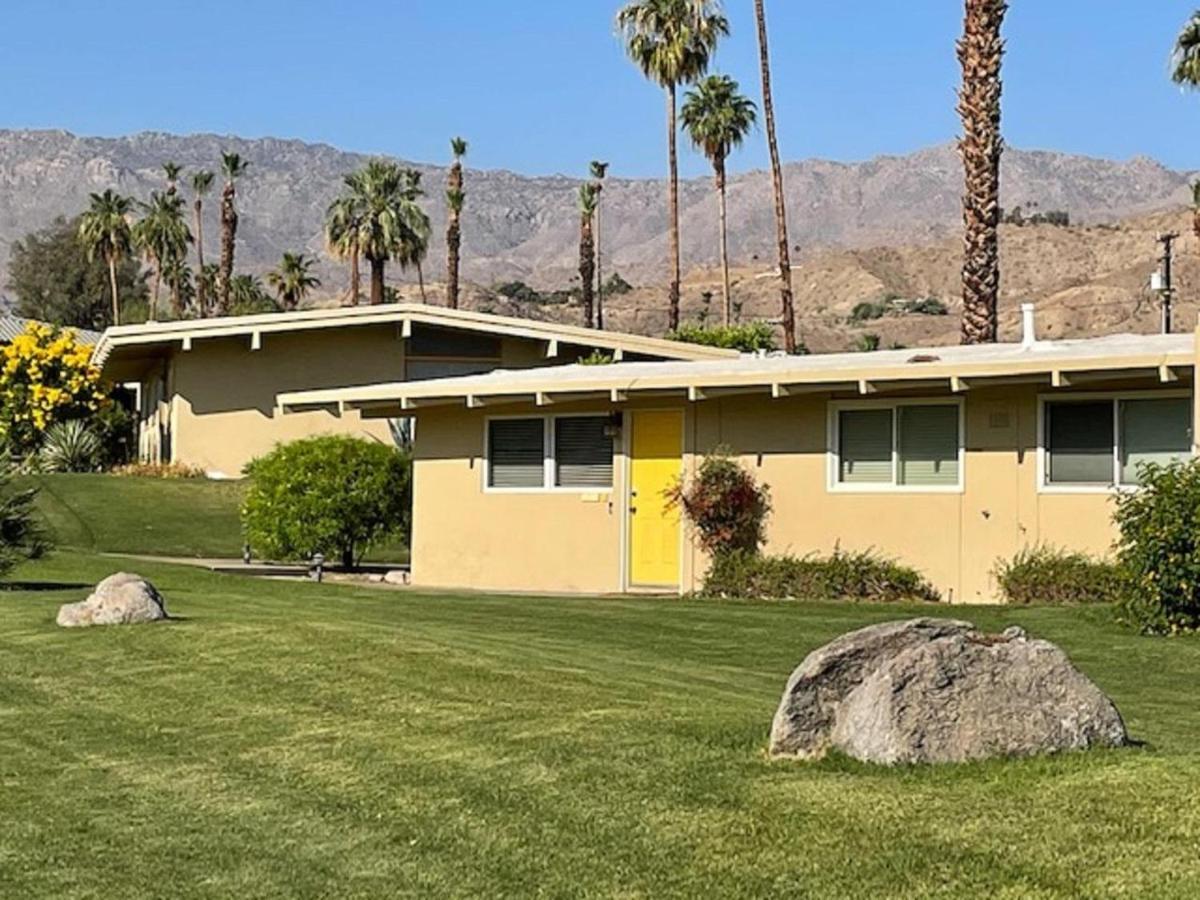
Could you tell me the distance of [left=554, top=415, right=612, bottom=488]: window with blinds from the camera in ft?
81.5

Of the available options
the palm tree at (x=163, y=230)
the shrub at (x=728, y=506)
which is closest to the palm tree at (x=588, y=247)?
the palm tree at (x=163, y=230)

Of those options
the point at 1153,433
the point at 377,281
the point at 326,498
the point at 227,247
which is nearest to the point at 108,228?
the point at 227,247

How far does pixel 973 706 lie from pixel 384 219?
201 feet

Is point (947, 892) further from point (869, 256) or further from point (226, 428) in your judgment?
point (869, 256)

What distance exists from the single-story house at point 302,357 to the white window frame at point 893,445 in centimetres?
1422

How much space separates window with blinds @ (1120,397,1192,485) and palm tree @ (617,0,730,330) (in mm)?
39864

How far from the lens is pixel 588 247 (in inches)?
2894

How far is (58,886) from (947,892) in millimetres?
3650

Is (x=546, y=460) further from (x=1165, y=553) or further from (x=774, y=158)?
(x=774, y=158)

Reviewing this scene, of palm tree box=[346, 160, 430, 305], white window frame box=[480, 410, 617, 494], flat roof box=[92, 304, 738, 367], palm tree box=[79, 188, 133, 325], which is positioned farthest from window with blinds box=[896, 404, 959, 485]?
palm tree box=[79, 188, 133, 325]

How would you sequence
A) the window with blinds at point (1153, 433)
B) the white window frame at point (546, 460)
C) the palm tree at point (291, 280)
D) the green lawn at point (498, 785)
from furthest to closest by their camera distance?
the palm tree at point (291, 280), the white window frame at point (546, 460), the window with blinds at point (1153, 433), the green lawn at point (498, 785)

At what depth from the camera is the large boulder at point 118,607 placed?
52.4 ft

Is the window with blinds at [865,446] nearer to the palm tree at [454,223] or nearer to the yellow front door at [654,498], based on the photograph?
the yellow front door at [654,498]

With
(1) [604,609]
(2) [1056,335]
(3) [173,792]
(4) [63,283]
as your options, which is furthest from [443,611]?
(4) [63,283]
